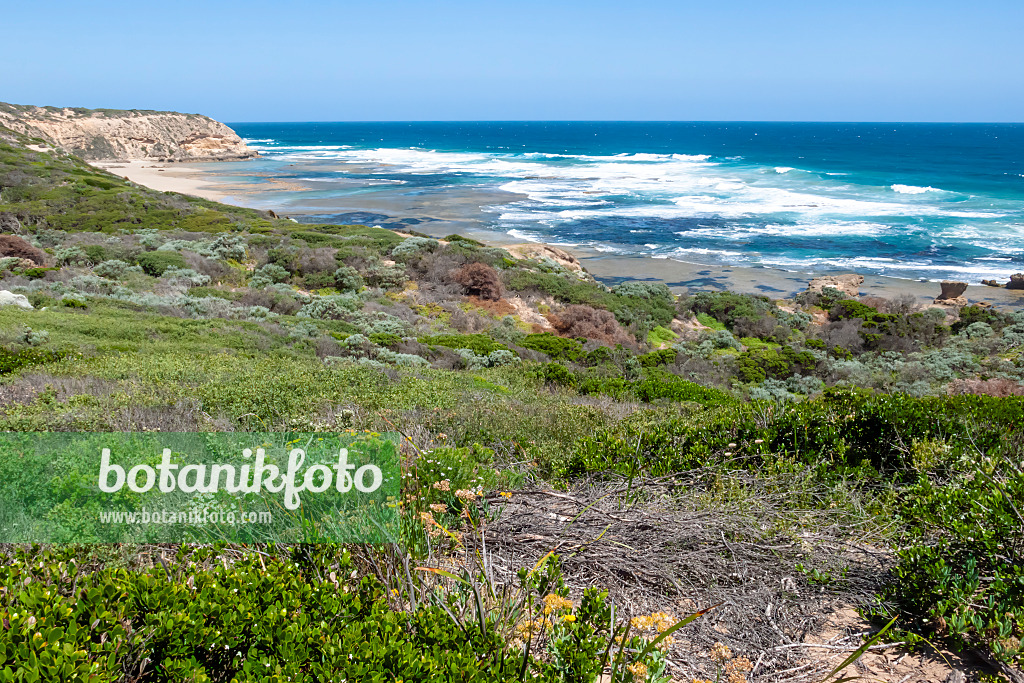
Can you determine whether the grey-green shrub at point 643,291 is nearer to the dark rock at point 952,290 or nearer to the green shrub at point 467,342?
the green shrub at point 467,342

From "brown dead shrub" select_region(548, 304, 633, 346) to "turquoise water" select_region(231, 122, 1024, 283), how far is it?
15.4m

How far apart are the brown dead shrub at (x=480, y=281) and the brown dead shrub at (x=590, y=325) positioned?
6.72 ft

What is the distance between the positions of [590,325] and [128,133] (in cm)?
8138

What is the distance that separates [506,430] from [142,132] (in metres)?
90.0

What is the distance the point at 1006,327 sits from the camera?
17.4 metres

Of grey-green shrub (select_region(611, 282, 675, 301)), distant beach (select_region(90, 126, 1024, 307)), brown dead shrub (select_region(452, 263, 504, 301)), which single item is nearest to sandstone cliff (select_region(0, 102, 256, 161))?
distant beach (select_region(90, 126, 1024, 307))

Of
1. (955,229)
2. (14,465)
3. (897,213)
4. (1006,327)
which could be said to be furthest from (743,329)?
(897,213)

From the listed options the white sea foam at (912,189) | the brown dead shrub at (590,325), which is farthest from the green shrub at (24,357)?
the white sea foam at (912,189)

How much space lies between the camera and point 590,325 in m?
15.9

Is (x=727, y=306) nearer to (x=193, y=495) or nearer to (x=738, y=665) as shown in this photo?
(x=738, y=665)

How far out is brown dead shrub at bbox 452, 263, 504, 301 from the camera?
1834 cm

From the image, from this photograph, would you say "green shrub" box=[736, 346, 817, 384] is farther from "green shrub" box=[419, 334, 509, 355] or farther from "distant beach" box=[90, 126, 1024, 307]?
"distant beach" box=[90, 126, 1024, 307]

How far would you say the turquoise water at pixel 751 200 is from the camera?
31.9 m

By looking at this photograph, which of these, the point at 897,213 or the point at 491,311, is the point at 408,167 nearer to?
the point at 897,213
